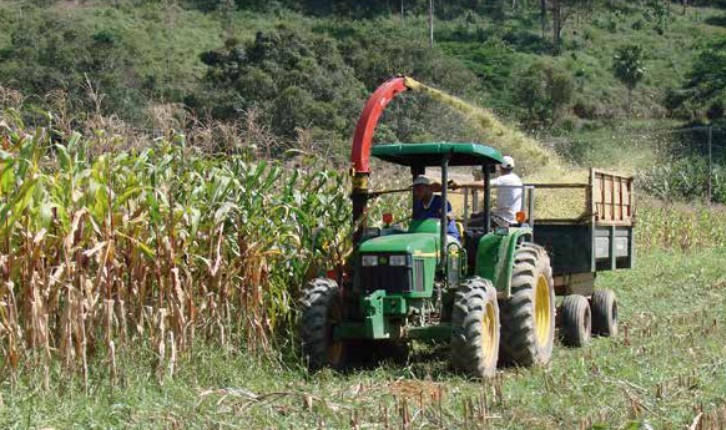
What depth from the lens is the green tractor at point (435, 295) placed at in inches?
319

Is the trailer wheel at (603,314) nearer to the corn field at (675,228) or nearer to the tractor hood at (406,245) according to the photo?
the tractor hood at (406,245)

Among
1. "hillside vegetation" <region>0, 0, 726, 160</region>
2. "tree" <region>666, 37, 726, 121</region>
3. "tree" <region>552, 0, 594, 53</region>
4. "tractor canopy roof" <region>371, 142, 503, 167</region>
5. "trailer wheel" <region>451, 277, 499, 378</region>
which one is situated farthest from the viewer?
"tree" <region>552, 0, 594, 53</region>

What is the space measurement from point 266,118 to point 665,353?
23109 millimetres

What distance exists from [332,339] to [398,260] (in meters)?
0.93

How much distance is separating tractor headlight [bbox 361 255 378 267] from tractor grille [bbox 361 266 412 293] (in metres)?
0.03

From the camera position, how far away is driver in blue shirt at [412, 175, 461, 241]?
8.98 meters

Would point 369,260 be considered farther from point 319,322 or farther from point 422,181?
point 422,181

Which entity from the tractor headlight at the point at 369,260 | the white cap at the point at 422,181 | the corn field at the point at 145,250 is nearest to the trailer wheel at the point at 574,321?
the white cap at the point at 422,181

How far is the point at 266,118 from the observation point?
30.8 m

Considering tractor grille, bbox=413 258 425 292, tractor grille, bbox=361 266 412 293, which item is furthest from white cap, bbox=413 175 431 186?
tractor grille, bbox=361 266 412 293

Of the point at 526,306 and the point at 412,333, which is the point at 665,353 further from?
the point at 412,333

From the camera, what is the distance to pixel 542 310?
31.7ft

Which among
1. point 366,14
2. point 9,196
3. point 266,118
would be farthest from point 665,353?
point 366,14

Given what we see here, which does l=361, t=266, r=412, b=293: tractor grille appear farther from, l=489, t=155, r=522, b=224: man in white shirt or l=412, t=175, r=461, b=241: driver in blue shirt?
l=489, t=155, r=522, b=224: man in white shirt
